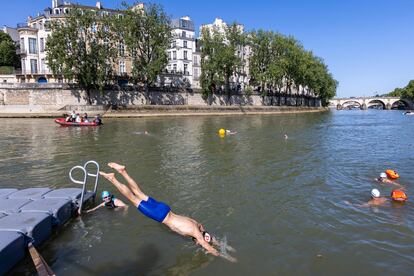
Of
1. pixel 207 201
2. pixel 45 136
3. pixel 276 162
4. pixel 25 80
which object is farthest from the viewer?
pixel 25 80

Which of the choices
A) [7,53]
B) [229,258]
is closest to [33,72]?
[7,53]

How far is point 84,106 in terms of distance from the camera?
6378 centimetres

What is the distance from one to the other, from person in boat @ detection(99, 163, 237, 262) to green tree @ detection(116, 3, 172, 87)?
63.1m

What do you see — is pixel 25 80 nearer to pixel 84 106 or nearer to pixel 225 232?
pixel 84 106

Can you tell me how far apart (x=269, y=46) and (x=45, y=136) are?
239ft

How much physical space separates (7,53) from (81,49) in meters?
32.0

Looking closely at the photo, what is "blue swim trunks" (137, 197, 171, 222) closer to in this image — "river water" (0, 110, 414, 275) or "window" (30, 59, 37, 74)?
"river water" (0, 110, 414, 275)

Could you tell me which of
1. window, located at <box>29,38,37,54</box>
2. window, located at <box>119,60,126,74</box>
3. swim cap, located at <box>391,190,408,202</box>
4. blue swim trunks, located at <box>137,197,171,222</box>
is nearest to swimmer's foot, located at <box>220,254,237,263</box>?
blue swim trunks, located at <box>137,197,171,222</box>

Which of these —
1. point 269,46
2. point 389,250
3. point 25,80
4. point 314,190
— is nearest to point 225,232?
point 389,250

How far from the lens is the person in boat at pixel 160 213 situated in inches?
319

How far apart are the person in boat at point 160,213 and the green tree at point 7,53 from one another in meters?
90.1

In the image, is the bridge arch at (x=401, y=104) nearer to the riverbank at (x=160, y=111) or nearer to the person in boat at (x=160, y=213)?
the riverbank at (x=160, y=111)

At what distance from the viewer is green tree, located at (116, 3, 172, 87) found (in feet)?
225

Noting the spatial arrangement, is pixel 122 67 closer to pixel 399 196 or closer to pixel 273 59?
pixel 273 59
